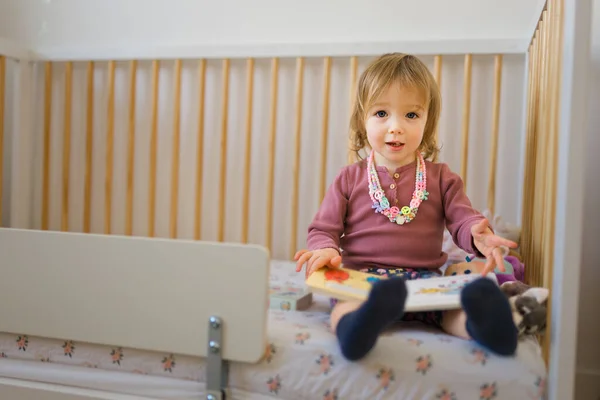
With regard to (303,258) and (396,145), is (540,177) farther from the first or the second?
(303,258)

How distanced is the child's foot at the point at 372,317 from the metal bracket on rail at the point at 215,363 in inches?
6.6

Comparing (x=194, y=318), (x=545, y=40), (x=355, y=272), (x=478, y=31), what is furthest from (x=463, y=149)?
(x=194, y=318)

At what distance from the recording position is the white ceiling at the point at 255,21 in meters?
1.47

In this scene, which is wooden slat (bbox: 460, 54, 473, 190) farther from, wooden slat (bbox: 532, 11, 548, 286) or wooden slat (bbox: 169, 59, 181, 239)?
wooden slat (bbox: 169, 59, 181, 239)

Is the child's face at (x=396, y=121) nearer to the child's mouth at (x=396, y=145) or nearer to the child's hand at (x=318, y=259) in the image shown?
the child's mouth at (x=396, y=145)

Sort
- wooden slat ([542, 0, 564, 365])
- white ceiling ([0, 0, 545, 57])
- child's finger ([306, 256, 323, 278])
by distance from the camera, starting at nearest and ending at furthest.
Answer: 1. wooden slat ([542, 0, 564, 365])
2. child's finger ([306, 256, 323, 278])
3. white ceiling ([0, 0, 545, 57])

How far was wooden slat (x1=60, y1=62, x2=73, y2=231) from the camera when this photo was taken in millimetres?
1671

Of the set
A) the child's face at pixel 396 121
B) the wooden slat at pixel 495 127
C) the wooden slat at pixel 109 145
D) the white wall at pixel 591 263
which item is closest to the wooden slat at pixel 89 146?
the wooden slat at pixel 109 145

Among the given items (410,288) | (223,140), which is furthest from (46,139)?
(410,288)

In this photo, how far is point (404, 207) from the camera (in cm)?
103

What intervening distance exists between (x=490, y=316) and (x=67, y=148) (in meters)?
1.35

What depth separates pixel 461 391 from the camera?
2.45 feet

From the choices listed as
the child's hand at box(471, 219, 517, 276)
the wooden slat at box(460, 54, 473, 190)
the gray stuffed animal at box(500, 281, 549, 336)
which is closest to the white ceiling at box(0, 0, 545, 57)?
the wooden slat at box(460, 54, 473, 190)

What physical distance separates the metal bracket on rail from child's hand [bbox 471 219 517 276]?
395 millimetres
